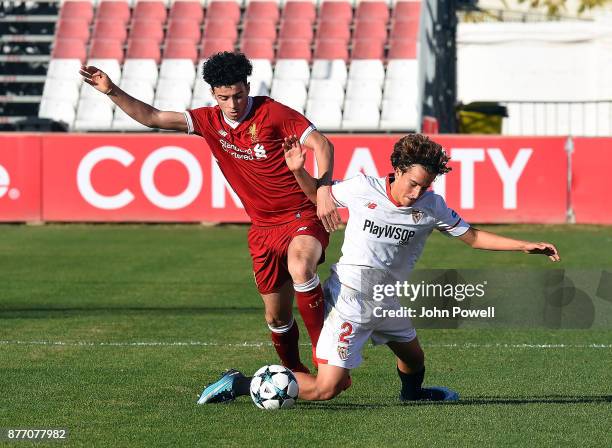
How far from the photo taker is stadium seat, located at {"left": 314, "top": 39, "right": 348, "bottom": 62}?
95.7 ft

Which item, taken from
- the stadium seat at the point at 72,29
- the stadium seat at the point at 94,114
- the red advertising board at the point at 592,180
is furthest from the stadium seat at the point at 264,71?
the red advertising board at the point at 592,180

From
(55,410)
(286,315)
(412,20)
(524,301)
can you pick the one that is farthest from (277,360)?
(412,20)

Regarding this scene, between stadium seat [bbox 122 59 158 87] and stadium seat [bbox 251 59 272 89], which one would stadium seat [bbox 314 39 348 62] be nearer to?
stadium seat [bbox 251 59 272 89]

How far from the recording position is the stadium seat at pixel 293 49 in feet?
96.6

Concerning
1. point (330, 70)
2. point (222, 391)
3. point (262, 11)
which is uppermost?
point (262, 11)

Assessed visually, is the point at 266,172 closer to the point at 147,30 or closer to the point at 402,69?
the point at 402,69

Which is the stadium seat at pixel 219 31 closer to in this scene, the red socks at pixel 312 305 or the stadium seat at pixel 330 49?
the stadium seat at pixel 330 49

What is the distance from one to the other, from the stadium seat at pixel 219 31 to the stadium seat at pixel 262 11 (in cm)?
50

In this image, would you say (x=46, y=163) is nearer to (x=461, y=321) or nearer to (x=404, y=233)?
(x=461, y=321)

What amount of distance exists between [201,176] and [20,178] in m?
3.21

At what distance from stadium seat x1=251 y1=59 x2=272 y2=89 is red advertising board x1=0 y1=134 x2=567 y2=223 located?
6.89 metres

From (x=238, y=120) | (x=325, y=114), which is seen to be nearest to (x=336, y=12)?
(x=325, y=114)

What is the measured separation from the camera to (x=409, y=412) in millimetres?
7516

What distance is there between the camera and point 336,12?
98.8ft
